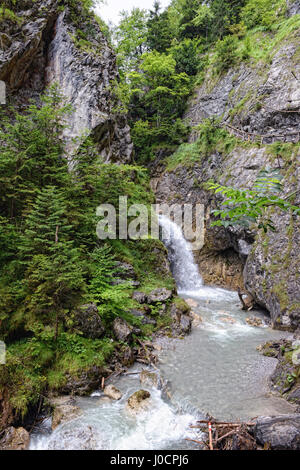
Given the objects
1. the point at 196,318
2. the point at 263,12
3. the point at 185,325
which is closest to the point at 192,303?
the point at 196,318

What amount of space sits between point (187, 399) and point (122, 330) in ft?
8.65

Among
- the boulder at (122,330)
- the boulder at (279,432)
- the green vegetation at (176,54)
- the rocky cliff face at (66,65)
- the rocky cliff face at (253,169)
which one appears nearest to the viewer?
the boulder at (279,432)

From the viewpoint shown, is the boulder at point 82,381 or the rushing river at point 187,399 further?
the boulder at point 82,381

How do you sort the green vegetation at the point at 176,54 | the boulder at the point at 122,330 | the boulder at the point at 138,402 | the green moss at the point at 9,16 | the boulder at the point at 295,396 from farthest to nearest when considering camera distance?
1. the green vegetation at the point at 176,54
2. the green moss at the point at 9,16
3. the boulder at the point at 122,330
4. the boulder at the point at 138,402
5. the boulder at the point at 295,396

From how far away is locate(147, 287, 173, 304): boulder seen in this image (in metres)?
9.57

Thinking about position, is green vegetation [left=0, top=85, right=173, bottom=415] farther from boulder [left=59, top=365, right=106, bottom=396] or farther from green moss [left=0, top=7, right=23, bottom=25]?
green moss [left=0, top=7, right=23, bottom=25]

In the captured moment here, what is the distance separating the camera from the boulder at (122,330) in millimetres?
7359

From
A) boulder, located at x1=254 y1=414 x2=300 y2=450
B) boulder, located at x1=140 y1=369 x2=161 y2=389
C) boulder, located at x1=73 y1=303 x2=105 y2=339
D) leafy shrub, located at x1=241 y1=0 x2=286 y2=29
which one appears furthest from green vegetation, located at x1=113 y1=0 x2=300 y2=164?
boulder, located at x1=254 y1=414 x2=300 y2=450

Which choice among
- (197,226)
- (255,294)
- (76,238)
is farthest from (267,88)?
(76,238)

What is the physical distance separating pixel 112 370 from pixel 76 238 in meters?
4.30

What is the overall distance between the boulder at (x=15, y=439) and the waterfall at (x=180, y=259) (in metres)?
10.8

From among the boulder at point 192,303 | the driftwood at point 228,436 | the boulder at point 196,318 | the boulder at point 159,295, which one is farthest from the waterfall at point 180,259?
the driftwood at point 228,436

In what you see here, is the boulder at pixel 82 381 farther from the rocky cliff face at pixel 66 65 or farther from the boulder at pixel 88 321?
the rocky cliff face at pixel 66 65
